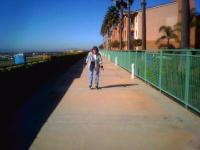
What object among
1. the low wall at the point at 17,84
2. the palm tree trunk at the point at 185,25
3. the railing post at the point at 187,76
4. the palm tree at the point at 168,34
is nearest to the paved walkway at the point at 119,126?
the railing post at the point at 187,76

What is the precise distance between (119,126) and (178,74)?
137 inches

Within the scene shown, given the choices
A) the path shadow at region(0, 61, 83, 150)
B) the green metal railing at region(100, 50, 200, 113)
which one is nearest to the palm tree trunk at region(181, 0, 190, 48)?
the green metal railing at region(100, 50, 200, 113)

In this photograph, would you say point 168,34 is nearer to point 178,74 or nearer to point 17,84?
point 178,74

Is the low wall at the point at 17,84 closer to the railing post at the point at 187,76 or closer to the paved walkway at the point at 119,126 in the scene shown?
the paved walkway at the point at 119,126

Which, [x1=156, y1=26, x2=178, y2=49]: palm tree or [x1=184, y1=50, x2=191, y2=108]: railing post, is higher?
[x1=156, y1=26, x2=178, y2=49]: palm tree

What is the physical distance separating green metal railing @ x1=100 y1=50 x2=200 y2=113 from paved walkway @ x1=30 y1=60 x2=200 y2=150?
38 cm

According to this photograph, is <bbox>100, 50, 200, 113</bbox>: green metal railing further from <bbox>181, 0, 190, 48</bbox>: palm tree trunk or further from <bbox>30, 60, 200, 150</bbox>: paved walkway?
<bbox>181, 0, 190, 48</bbox>: palm tree trunk

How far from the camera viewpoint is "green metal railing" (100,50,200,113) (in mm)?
8281

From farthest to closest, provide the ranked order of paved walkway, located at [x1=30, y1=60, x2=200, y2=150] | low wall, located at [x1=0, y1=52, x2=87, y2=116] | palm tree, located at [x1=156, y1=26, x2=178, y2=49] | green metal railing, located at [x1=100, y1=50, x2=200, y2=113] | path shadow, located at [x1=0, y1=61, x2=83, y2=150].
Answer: palm tree, located at [x1=156, y1=26, x2=178, y2=49] → low wall, located at [x1=0, y1=52, x2=87, y2=116] → green metal railing, located at [x1=100, y1=50, x2=200, y2=113] → path shadow, located at [x1=0, y1=61, x2=83, y2=150] → paved walkway, located at [x1=30, y1=60, x2=200, y2=150]

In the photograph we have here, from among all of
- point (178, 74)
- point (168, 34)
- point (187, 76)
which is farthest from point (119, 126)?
point (168, 34)

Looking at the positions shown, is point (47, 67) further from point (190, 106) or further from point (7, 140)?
point (7, 140)

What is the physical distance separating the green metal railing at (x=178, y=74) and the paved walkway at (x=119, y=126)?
379mm

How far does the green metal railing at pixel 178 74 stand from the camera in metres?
8.28

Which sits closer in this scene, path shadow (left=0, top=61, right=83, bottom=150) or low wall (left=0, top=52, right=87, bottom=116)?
path shadow (left=0, top=61, right=83, bottom=150)
